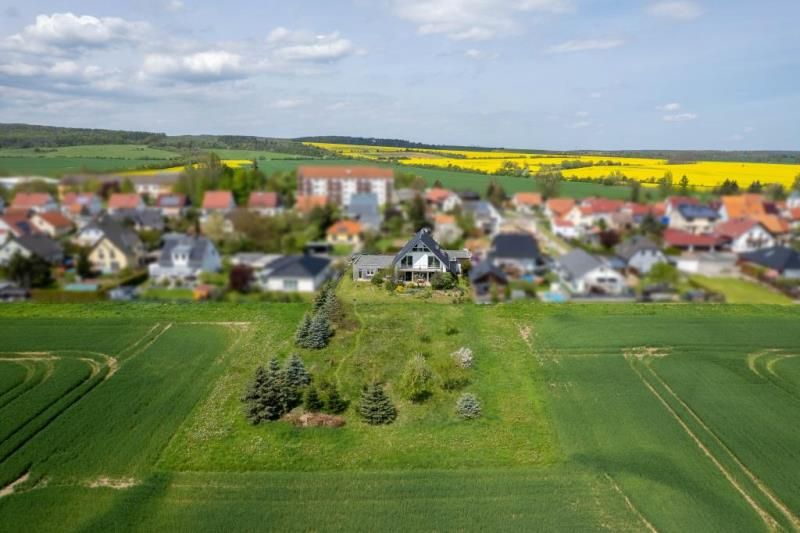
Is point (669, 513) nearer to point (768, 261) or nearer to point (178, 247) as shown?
point (768, 261)

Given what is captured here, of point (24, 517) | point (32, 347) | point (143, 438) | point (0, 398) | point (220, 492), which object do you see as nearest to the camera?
point (24, 517)

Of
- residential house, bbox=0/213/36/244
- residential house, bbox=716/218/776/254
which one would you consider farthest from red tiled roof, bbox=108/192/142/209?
residential house, bbox=716/218/776/254

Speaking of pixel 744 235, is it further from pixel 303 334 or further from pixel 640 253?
pixel 303 334

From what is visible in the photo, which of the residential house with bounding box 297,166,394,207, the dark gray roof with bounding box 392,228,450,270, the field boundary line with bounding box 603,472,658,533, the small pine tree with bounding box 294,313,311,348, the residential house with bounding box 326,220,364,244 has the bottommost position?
the field boundary line with bounding box 603,472,658,533

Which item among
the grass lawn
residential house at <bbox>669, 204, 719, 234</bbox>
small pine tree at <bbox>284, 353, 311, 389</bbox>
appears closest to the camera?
small pine tree at <bbox>284, 353, 311, 389</bbox>

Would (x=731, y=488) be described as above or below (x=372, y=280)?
below

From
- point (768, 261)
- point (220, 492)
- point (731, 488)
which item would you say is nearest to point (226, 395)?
point (220, 492)

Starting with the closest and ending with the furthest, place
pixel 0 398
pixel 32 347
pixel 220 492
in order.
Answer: pixel 220 492, pixel 0 398, pixel 32 347

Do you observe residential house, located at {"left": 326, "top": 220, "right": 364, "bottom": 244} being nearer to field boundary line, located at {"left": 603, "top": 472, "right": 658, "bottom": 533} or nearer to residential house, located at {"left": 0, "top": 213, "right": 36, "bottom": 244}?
residential house, located at {"left": 0, "top": 213, "right": 36, "bottom": 244}
